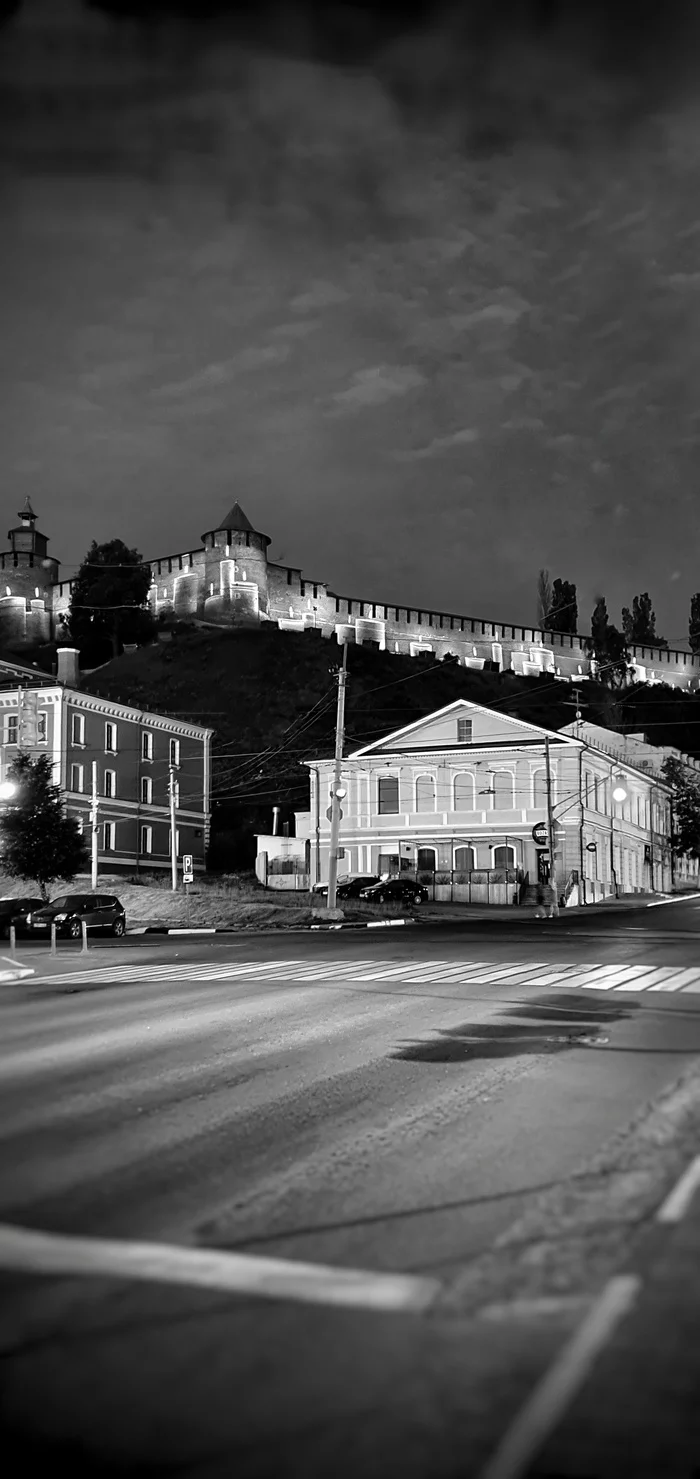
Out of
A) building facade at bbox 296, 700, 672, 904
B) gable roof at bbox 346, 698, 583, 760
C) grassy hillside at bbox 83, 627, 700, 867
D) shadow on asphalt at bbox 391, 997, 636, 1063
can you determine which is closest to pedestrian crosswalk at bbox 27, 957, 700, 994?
shadow on asphalt at bbox 391, 997, 636, 1063

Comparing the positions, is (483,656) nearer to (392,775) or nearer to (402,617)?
(402,617)

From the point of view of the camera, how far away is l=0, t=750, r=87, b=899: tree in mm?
51562

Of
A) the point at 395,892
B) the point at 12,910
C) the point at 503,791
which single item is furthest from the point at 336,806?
the point at 503,791

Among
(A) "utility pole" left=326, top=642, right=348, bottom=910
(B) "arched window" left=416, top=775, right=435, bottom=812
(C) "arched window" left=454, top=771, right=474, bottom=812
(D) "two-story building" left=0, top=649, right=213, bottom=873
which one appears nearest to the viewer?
(A) "utility pole" left=326, top=642, right=348, bottom=910

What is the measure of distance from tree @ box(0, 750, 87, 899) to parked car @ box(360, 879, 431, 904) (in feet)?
45.4

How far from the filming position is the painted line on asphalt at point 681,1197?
5656 millimetres

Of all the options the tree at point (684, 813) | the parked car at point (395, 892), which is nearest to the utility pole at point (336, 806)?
the parked car at point (395, 892)

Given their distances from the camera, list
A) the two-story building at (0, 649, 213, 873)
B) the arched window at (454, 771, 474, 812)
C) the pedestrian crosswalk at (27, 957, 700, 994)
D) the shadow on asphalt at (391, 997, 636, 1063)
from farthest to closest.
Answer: the arched window at (454, 771, 474, 812), the two-story building at (0, 649, 213, 873), the pedestrian crosswalk at (27, 957, 700, 994), the shadow on asphalt at (391, 997, 636, 1063)

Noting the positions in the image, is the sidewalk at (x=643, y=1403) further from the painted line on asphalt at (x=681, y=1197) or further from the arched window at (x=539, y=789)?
the arched window at (x=539, y=789)

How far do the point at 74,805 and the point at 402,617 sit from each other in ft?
343

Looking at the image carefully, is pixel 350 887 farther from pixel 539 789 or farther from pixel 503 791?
pixel 539 789

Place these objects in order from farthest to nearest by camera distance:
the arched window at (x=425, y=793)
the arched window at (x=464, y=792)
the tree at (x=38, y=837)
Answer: the arched window at (x=425, y=793) → the arched window at (x=464, y=792) → the tree at (x=38, y=837)

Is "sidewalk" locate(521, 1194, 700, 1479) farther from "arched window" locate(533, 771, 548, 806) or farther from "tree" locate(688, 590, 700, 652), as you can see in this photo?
"tree" locate(688, 590, 700, 652)

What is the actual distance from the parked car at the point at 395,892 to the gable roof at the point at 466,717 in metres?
12.3
